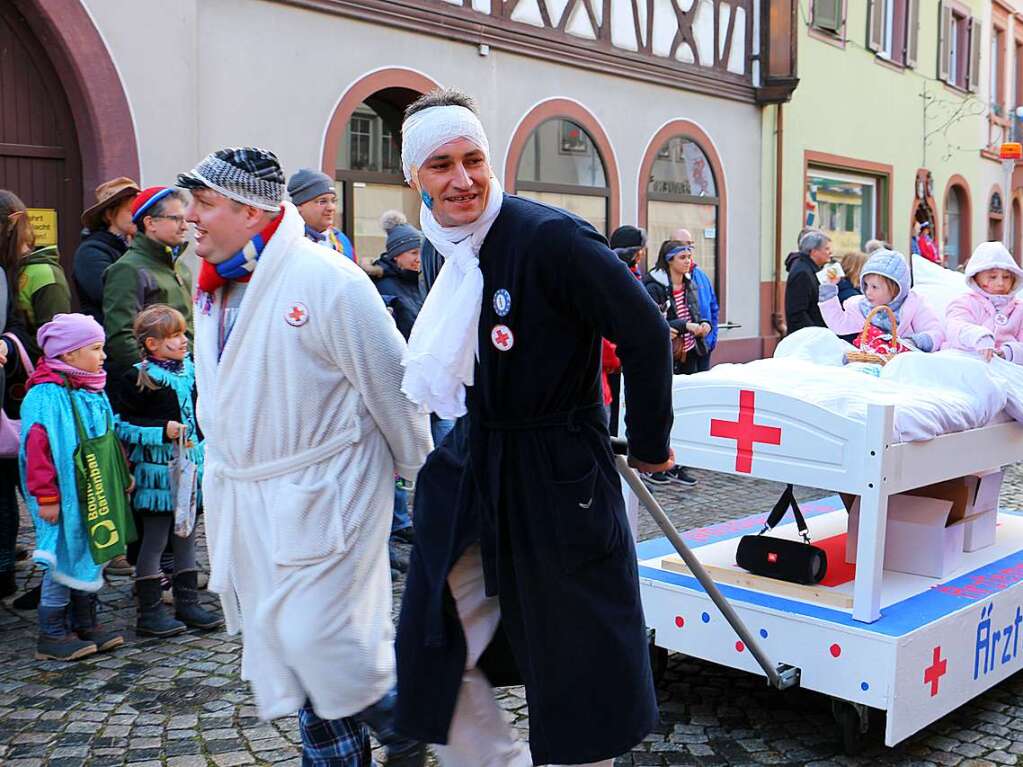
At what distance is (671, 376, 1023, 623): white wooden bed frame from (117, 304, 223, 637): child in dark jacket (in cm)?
201

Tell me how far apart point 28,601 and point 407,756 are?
295 centimetres

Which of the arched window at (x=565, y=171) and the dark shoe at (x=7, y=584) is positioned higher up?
the arched window at (x=565, y=171)

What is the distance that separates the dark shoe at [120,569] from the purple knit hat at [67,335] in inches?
59.0

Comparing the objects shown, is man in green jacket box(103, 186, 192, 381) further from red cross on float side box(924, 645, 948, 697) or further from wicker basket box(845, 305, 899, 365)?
red cross on float side box(924, 645, 948, 697)

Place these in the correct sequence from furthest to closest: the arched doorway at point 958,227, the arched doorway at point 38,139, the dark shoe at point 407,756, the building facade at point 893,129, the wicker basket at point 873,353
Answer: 1. the arched doorway at point 958,227
2. the building facade at point 893,129
3. the arched doorway at point 38,139
4. the wicker basket at point 873,353
5. the dark shoe at point 407,756

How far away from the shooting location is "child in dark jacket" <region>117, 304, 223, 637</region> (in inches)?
190

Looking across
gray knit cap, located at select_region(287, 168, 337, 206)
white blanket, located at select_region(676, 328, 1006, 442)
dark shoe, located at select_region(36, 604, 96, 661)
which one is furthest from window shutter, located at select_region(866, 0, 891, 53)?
dark shoe, located at select_region(36, 604, 96, 661)

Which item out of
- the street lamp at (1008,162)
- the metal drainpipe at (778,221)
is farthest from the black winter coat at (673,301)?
the street lamp at (1008,162)

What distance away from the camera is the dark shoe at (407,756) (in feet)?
9.61

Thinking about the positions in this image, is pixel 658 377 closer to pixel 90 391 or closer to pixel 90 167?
pixel 90 391

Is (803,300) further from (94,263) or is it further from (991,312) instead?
(94,263)

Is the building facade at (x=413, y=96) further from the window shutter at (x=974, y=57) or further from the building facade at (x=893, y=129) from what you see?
the window shutter at (x=974, y=57)

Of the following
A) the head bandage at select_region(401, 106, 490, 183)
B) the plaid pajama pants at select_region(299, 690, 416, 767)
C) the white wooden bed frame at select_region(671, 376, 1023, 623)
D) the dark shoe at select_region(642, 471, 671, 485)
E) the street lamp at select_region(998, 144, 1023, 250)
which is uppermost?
the street lamp at select_region(998, 144, 1023, 250)

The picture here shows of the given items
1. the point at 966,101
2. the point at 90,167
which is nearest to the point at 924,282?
the point at 90,167
